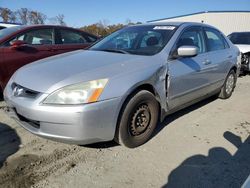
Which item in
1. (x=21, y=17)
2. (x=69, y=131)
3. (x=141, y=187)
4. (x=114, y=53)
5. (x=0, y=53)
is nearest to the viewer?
(x=141, y=187)

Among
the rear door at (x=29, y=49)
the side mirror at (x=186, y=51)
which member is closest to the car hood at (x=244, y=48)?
the side mirror at (x=186, y=51)

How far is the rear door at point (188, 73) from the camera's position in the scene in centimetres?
380

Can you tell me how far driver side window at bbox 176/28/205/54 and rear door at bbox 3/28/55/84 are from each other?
2888mm

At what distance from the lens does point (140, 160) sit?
3174 millimetres

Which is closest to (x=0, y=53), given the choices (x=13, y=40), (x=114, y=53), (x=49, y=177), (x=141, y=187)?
(x=13, y=40)

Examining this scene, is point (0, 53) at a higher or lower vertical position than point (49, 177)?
higher

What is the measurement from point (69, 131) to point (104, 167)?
569 millimetres

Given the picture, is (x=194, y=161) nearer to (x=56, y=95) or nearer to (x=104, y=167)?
(x=104, y=167)

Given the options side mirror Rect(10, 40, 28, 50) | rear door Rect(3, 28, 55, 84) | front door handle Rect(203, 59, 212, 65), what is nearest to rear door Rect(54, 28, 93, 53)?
rear door Rect(3, 28, 55, 84)

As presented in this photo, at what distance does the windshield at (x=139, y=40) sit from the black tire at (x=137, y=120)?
696 millimetres

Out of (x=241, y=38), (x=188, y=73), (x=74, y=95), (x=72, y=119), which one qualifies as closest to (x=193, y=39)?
(x=188, y=73)

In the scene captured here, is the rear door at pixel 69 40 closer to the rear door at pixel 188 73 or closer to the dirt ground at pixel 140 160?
the dirt ground at pixel 140 160

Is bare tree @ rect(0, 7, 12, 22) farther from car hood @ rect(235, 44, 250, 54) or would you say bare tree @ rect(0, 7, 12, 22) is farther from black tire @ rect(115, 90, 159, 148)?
black tire @ rect(115, 90, 159, 148)

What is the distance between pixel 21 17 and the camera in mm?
34594
